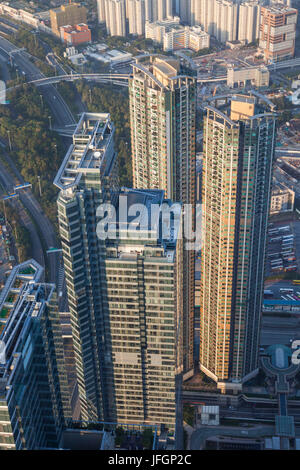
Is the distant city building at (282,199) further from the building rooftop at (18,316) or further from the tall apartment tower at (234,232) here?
the building rooftop at (18,316)

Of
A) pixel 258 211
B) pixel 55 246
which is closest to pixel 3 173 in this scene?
pixel 55 246

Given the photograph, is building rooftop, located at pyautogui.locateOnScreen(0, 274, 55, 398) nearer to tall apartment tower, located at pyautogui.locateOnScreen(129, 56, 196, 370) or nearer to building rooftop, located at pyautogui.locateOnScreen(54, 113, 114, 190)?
building rooftop, located at pyautogui.locateOnScreen(54, 113, 114, 190)

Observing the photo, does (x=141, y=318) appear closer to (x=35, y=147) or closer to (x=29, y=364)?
(x=29, y=364)

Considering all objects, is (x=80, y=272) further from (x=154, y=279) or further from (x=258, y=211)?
(x=258, y=211)

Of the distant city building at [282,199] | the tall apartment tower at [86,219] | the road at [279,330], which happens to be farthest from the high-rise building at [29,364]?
the distant city building at [282,199]

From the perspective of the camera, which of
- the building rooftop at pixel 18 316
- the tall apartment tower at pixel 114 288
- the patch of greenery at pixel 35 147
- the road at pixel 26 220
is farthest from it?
the patch of greenery at pixel 35 147
